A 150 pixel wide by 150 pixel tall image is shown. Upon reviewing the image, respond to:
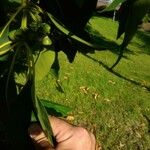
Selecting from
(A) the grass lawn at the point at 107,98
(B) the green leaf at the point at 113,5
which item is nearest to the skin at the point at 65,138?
(B) the green leaf at the point at 113,5

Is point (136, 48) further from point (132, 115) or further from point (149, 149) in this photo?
point (149, 149)

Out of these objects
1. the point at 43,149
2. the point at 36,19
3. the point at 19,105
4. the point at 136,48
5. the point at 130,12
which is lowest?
the point at 136,48

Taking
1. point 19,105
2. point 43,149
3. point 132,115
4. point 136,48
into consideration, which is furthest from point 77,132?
point 136,48

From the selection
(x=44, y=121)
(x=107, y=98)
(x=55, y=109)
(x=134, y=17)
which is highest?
(x=134, y=17)

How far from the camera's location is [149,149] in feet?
21.1

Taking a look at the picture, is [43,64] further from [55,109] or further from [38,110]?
[55,109]

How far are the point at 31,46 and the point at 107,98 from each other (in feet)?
24.6

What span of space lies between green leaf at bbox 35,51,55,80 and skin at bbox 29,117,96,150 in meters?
0.15

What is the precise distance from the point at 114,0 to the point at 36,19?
271 millimetres

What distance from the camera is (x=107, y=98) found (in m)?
8.45

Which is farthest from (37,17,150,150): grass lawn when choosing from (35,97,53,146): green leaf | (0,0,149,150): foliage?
(35,97,53,146): green leaf

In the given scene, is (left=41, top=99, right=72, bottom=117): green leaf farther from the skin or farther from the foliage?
the foliage

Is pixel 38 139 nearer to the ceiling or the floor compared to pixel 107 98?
nearer to the ceiling

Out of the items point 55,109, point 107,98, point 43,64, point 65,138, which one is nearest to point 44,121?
point 43,64
